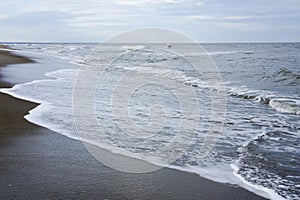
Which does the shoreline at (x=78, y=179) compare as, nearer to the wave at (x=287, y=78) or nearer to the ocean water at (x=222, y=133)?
the ocean water at (x=222, y=133)

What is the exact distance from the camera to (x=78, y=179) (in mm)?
4164

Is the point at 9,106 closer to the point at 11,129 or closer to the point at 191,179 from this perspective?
the point at 11,129

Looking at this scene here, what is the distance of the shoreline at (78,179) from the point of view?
3791mm

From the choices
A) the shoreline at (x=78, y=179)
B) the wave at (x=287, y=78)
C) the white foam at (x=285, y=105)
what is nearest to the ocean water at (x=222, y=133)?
the white foam at (x=285, y=105)

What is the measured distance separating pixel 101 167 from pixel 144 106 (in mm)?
5080

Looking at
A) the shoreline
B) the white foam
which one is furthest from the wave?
the shoreline

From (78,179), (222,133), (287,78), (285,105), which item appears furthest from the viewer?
(287,78)

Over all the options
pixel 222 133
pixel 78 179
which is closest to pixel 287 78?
pixel 222 133

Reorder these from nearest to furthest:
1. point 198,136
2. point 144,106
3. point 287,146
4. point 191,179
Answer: point 191,179 → point 287,146 → point 198,136 → point 144,106

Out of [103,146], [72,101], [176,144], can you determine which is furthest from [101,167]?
[72,101]

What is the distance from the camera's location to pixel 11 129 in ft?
20.9

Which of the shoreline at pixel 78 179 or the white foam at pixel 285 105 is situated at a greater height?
the shoreline at pixel 78 179

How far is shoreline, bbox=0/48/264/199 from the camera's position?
3791 mm

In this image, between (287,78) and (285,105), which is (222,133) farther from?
(287,78)
